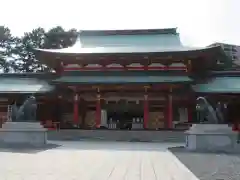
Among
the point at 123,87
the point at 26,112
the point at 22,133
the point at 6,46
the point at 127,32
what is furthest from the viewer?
the point at 6,46

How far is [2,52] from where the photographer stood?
54375mm

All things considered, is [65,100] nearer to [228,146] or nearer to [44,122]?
[44,122]

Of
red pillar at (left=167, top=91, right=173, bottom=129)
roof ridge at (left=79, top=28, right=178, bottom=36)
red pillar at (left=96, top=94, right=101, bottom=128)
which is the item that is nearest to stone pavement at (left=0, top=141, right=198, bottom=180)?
red pillar at (left=167, top=91, right=173, bottom=129)

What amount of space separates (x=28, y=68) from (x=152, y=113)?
29784 millimetres

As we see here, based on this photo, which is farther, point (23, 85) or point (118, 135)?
point (23, 85)

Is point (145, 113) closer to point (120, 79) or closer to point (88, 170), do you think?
point (120, 79)

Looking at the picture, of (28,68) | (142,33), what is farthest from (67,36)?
(142,33)

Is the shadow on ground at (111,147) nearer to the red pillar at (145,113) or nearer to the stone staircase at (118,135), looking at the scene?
the stone staircase at (118,135)

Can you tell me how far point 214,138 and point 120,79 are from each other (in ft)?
41.4

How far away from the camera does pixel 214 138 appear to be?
16.4 m

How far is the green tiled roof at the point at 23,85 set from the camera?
95.1 ft

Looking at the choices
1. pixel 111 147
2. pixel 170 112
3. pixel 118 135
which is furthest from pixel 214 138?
pixel 170 112

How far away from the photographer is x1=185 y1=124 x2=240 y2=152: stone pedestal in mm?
16359

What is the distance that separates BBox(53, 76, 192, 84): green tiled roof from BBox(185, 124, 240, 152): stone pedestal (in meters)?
10.3
